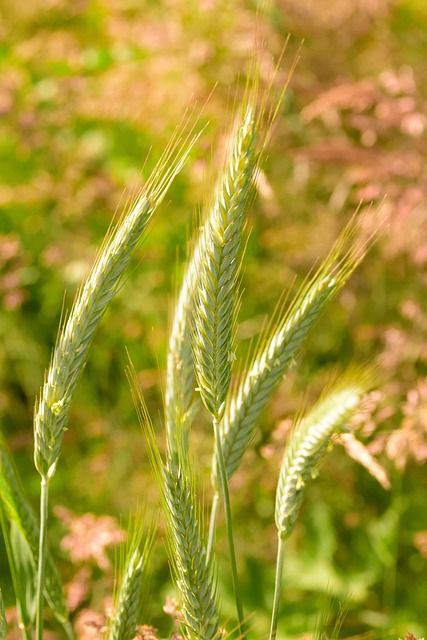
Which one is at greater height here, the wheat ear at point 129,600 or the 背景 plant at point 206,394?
the 背景 plant at point 206,394

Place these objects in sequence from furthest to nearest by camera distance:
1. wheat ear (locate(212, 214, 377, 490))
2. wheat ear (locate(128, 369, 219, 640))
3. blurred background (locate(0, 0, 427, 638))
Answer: blurred background (locate(0, 0, 427, 638))
wheat ear (locate(212, 214, 377, 490))
wheat ear (locate(128, 369, 219, 640))

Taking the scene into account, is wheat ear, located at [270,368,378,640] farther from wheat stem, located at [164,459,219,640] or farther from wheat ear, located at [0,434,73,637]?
wheat ear, located at [0,434,73,637]

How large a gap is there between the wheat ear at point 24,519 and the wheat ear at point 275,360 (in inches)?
12.5

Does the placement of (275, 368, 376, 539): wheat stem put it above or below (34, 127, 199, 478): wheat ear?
below

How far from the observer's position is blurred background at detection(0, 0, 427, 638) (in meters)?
2.12

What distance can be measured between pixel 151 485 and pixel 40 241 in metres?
1.22

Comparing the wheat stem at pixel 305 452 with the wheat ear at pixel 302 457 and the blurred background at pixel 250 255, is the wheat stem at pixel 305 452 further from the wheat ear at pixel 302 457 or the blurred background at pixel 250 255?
the blurred background at pixel 250 255

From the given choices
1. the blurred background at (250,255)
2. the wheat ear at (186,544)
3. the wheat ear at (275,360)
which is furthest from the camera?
the blurred background at (250,255)

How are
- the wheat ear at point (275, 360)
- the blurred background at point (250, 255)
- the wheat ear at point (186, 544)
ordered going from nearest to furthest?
1. the wheat ear at point (186, 544)
2. the wheat ear at point (275, 360)
3. the blurred background at point (250, 255)

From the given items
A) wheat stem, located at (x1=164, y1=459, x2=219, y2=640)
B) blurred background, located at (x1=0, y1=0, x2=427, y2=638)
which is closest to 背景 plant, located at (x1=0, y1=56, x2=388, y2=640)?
wheat stem, located at (x1=164, y1=459, x2=219, y2=640)

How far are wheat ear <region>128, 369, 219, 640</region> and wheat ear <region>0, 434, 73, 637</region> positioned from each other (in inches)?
11.7

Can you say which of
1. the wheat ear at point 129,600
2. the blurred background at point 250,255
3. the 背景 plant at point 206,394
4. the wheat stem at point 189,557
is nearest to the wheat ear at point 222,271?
the 背景 plant at point 206,394

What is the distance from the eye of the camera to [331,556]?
7.07 ft

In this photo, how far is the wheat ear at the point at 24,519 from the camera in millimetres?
1177
